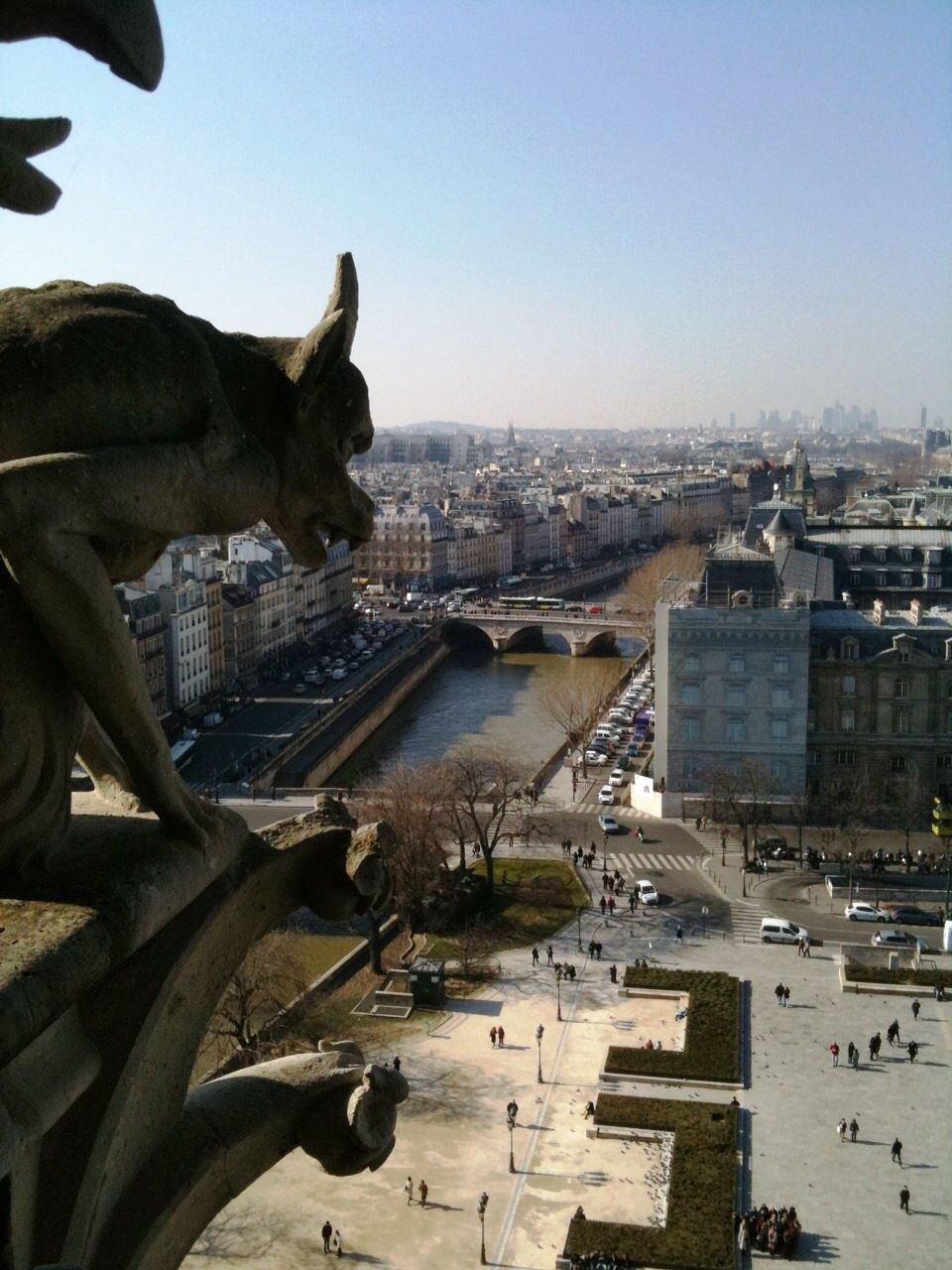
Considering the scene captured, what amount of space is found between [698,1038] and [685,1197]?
16.3 ft

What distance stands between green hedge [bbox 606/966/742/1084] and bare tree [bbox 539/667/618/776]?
1612 centimetres

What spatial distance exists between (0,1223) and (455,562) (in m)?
85.6

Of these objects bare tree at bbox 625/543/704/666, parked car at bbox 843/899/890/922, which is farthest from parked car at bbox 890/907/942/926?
bare tree at bbox 625/543/704/666

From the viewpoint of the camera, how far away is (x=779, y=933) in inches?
1078

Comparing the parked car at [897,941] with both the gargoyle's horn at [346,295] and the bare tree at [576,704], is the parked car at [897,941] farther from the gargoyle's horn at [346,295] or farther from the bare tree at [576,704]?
the gargoyle's horn at [346,295]

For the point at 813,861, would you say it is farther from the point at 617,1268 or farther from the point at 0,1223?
the point at 0,1223

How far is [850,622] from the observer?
3675 cm

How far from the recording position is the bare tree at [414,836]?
2819 cm

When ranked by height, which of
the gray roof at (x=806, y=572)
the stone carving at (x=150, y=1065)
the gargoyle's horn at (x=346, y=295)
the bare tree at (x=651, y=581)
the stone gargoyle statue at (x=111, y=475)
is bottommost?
the bare tree at (x=651, y=581)

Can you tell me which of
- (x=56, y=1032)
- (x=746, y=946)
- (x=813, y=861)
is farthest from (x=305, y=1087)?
(x=813, y=861)

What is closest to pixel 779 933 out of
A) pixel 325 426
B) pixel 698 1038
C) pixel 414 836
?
pixel 698 1038

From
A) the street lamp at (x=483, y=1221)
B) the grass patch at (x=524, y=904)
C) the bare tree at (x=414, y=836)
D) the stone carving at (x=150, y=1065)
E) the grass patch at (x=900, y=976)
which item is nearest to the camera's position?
the stone carving at (x=150, y=1065)

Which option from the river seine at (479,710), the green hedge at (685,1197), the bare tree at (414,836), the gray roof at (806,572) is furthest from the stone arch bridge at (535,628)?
the green hedge at (685,1197)

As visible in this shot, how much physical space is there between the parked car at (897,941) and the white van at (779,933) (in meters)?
1.29
